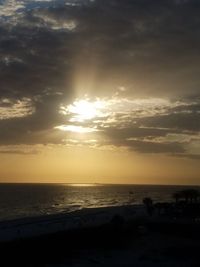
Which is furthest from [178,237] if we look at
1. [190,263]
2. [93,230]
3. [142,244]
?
[190,263]

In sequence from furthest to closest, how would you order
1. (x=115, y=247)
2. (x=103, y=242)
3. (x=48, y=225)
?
(x=103, y=242) < (x=48, y=225) < (x=115, y=247)

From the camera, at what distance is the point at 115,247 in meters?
40.9

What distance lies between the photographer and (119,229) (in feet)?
153

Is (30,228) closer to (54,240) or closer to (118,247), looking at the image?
(54,240)

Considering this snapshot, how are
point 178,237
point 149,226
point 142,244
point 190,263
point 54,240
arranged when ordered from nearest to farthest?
point 190,263, point 54,240, point 142,244, point 178,237, point 149,226

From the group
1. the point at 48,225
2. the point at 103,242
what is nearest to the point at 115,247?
the point at 103,242

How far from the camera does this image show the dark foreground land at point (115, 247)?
34312 millimetres

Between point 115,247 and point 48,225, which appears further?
point 48,225

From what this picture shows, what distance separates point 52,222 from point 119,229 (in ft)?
22.7

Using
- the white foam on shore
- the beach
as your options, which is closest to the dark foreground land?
the beach

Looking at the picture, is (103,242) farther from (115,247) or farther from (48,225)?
(48,225)

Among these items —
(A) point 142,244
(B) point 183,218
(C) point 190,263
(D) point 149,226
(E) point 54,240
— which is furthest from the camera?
(B) point 183,218

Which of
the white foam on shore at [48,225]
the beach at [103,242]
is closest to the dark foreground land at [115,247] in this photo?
the beach at [103,242]

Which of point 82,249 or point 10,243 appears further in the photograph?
point 82,249
